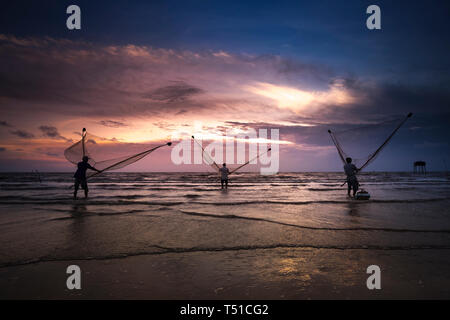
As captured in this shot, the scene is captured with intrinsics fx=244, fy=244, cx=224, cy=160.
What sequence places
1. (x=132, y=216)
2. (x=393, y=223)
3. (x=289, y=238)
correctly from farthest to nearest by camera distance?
(x=132, y=216) < (x=393, y=223) < (x=289, y=238)

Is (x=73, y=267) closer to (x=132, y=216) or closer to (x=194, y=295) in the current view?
(x=194, y=295)

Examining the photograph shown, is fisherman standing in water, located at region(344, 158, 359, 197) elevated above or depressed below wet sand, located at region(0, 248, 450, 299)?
above

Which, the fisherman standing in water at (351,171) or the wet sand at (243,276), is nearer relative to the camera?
the wet sand at (243,276)

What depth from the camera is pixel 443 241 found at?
5824mm

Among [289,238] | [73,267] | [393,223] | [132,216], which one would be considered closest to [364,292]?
[289,238]

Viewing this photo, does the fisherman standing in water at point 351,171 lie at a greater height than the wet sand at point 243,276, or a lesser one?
greater

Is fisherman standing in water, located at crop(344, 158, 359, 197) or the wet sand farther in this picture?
fisherman standing in water, located at crop(344, 158, 359, 197)

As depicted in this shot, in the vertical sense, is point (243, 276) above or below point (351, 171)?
below

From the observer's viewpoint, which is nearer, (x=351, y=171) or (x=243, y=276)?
(x=243, y=276)

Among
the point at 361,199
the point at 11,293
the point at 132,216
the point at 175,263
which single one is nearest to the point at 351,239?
the point at 175,263

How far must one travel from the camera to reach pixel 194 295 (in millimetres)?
3350
